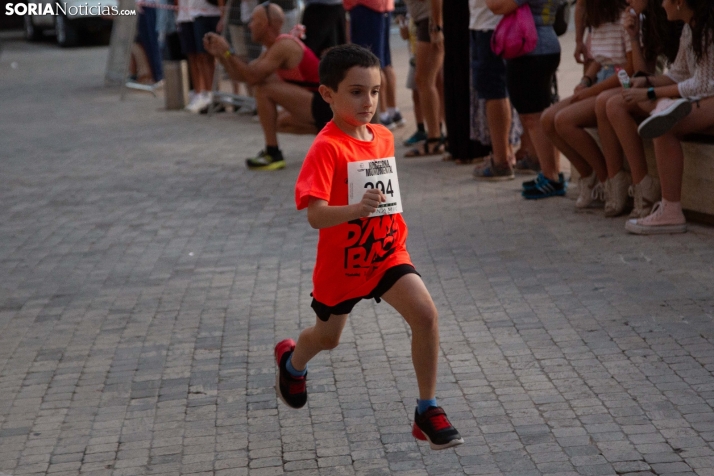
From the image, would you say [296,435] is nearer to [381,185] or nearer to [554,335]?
[381,185]

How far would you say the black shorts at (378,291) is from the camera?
12.4 ft

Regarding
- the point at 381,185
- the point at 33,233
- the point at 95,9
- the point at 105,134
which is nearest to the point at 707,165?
the point at 381,185

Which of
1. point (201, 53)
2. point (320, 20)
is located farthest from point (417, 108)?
point (201, 53)

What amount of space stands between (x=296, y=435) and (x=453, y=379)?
0.81 metres

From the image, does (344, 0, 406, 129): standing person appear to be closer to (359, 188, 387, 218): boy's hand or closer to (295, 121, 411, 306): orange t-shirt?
(295, 121, 411, 306): orange t-shirt

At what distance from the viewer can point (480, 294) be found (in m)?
5.72

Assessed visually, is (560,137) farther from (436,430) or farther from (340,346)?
(436,430)

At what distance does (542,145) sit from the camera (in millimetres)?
7848

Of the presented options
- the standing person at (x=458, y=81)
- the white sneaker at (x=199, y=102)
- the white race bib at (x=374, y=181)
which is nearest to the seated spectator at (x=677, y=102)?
the standing person at (x=458, y=81)

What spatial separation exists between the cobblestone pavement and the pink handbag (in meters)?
1.11

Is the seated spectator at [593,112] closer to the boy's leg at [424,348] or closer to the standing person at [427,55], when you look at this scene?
the standing person at [427,55]

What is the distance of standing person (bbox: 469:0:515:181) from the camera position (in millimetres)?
8508

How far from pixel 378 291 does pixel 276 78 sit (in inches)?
251

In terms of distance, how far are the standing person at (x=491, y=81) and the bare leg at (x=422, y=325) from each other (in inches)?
200
